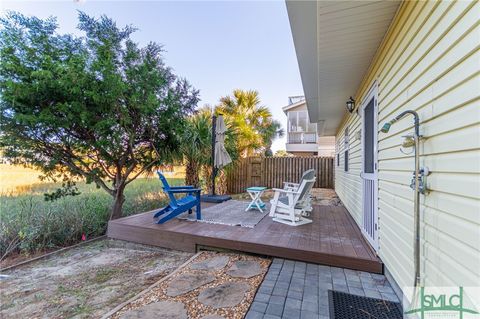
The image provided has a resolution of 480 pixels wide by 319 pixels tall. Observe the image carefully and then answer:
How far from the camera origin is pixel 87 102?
4469mm

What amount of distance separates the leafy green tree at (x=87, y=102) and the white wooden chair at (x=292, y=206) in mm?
2992

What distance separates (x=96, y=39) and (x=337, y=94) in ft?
16.3

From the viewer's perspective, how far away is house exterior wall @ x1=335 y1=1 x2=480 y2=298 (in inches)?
44.8

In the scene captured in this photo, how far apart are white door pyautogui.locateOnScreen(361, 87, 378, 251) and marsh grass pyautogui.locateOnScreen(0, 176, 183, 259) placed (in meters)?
4.90

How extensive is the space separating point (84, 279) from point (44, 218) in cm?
215

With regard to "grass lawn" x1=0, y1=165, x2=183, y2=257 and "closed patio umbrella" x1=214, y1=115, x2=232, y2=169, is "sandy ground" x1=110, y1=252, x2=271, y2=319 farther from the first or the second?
"closed patio umbrella" x1=214, y1=115, x2=232, y2=169

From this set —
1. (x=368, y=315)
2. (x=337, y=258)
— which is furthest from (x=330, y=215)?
(x=368, y=315)

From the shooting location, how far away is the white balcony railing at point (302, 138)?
15.2 meters

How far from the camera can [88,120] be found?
14.3 ft

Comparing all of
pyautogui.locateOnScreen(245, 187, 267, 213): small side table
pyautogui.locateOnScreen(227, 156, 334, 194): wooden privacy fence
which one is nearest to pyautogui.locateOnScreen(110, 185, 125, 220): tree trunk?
pyautogui.locateOnScreen(245, 187, 267, 213): small side table

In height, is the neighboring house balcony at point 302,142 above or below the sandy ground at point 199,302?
above

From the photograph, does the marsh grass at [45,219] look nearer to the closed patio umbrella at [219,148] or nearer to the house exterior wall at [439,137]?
the closed patio umbrella at [219,148]

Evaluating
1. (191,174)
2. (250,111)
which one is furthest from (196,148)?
(250,111)

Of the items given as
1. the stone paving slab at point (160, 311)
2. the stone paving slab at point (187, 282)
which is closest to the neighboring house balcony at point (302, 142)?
the stone paving slab at point (187, 282)
